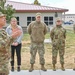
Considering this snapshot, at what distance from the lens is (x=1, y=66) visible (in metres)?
4.23

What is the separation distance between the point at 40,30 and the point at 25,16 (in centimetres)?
2352

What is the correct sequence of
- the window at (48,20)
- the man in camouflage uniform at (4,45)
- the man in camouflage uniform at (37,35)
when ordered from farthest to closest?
the window at (48,20)
the man in camouflage uniform at (37,35)
the man in camouflage uniform at (4,45)

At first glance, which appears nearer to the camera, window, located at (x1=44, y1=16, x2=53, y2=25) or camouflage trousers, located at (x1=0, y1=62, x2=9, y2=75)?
camouflage trousers, located at (x1=0, y1=62, x2=9, y2=75)

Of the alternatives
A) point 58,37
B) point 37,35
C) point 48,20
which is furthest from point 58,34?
point 48,20

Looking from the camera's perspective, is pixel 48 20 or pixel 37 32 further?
pixel 48 20

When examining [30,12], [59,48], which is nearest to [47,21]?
[30,12]

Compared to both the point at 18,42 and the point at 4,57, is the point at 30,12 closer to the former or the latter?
the point at 18,42

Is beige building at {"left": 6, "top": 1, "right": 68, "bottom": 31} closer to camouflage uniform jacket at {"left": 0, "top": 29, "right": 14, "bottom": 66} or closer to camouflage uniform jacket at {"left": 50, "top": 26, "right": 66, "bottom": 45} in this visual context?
camouflage uniform jacket at {"left": 50, "top": 26, "right": 66, "bottom": 45}

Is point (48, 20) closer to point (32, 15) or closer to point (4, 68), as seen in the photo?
point (32, 15)

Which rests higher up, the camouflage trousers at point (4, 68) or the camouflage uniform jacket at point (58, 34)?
the camouflage uniform jacket at point (58, 34)

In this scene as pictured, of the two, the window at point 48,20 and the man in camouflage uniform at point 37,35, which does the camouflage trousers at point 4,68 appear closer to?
the man in camouflage uniform at point 37,35

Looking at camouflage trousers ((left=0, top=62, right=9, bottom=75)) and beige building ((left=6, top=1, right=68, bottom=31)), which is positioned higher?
beige building ((left=6, top=1, right=68, bottom=31))

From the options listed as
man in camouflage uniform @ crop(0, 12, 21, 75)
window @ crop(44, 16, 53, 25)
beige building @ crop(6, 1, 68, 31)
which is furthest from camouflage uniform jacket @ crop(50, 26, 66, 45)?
window @ crop(44, 16, 53, 25)

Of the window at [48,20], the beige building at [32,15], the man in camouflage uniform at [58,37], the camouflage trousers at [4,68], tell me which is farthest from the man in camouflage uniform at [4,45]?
the window at [48,20]
